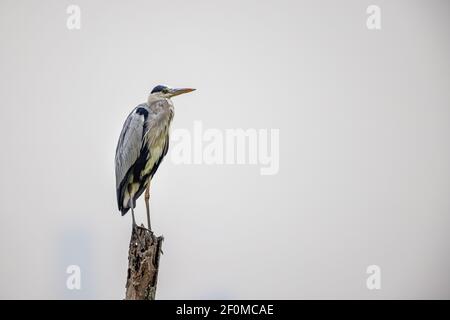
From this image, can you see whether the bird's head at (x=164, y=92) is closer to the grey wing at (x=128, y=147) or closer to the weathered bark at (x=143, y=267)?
the grey wing at (x=128, y=147)

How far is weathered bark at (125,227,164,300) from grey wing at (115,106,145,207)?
194 cm

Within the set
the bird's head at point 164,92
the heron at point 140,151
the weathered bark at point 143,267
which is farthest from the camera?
the bird's head at point 164,92

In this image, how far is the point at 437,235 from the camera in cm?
5578

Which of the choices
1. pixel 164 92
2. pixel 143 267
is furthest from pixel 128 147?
pixel 143 267

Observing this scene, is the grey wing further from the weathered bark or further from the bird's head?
the weathered bark

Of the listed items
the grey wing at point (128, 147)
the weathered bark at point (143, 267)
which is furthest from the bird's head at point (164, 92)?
the weathered bark at point (143, 267)

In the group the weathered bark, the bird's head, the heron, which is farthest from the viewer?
the bird's head

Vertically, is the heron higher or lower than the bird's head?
lower

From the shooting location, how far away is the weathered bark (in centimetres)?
504

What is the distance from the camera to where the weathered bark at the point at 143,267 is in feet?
16.5

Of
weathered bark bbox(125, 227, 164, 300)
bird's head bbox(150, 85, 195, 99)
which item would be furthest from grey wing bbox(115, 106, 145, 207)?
weathered bark bbox(125, 227, 164, 300)

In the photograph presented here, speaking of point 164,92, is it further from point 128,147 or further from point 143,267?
point 143,267

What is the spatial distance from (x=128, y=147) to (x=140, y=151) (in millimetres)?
178
